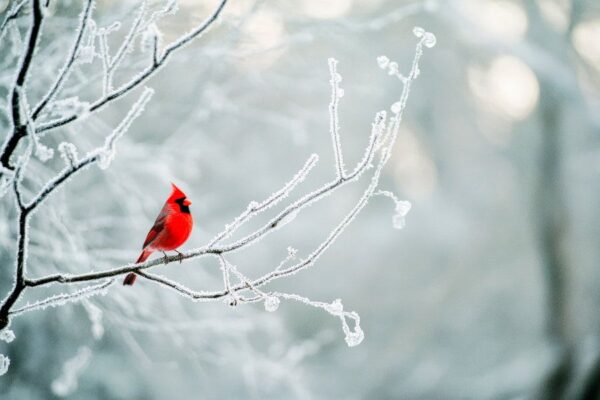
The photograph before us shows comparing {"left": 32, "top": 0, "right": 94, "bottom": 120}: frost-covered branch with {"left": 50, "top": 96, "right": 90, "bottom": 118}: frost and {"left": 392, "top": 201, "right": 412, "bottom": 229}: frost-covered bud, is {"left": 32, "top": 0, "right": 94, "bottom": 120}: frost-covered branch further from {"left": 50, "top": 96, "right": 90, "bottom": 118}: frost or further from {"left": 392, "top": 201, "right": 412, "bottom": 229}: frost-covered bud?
{"left": 392, "top": 201, "right": 412, "bottom": 229}: frost-covered bud

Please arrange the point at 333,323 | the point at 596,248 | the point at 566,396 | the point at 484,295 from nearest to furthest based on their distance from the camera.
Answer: the point at 566,396, the point at 596,248, the point at 484,295, the point at 333,323

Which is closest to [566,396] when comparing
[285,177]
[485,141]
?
[485,141]

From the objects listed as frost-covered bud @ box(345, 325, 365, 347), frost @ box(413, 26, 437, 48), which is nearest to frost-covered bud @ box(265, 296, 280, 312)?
frost-covered bud @ box(345, 325, 365, 347)

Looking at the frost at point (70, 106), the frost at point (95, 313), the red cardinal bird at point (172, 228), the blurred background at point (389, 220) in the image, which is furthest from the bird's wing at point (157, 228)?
the blurred background at point (389, 220)

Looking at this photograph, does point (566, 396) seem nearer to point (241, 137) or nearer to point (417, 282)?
point (417, 282)

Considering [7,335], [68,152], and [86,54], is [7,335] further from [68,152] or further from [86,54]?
[86,54]

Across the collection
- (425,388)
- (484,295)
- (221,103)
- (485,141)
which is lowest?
(425,388)
